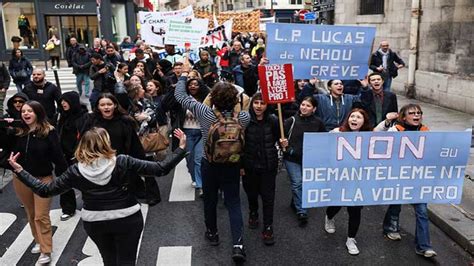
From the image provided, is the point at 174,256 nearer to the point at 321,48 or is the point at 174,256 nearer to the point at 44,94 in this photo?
the point at 321,48

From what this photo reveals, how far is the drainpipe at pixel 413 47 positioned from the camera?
1359cm

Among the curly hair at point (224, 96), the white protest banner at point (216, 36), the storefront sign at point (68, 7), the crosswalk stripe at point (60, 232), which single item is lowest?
the crosswalk stripe at point (60, 232)

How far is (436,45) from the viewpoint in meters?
13.0

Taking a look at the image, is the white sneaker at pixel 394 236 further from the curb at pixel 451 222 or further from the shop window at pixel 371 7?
the shop window at pixel 371 7

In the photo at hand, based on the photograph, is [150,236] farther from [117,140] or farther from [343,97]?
[343,97]

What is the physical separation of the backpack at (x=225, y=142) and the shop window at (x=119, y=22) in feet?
83.1

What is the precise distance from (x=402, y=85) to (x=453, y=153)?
416 inches

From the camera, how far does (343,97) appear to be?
6.30m

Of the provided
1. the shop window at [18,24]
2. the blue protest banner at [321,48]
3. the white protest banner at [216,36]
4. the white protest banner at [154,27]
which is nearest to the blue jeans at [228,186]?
the blue protest banner at [321,48]

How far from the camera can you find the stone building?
11695 mm

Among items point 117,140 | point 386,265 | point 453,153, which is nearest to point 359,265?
point 386,265

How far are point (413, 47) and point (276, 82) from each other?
32.0 feet

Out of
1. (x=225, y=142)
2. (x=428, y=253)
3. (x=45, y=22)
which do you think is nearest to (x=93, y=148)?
(x=225, y=142)

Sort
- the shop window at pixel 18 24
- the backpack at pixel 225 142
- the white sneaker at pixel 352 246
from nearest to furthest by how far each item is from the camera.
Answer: the backpack at pixel 225 142 < the white sneaker at pixel 352 246 < the shop window at pixel 18 24
